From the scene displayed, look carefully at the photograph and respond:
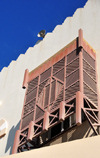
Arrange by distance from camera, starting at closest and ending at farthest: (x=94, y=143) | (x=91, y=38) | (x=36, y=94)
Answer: (x=94, y=143)
(x=36, y=94)
(x=91, y=38)

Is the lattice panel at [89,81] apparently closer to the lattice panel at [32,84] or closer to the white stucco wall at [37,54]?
the white stucco wall at [37,54]

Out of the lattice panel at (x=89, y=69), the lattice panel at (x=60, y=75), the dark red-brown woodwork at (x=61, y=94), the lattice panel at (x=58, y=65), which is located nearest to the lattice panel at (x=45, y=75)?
the dark red-brown woodwork at (x=61, y=94)

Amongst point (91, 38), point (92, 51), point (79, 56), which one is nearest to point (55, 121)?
point (79, 56)

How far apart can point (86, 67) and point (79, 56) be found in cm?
44

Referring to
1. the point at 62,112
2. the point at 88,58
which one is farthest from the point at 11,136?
the point at 88,58

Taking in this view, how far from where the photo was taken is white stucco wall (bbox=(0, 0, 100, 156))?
13.0m

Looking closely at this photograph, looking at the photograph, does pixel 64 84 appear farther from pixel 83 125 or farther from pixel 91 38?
pixel 91 38

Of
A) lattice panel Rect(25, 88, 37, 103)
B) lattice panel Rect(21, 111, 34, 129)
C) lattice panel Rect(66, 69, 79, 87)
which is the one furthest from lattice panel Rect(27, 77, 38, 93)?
lattice panel Rect(66, 69, 79, 87)

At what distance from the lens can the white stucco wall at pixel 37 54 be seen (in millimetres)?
12977

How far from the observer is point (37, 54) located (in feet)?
50.8

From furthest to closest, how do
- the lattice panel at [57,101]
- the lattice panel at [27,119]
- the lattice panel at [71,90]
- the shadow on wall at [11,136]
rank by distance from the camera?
the shadow on wall at [11,136], the lattice panel at [27,119], the lattice panel at [57,101], the lattice panel at [71,90]

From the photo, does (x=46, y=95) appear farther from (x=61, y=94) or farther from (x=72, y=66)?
(x=72, y=66)

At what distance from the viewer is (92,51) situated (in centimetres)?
1112

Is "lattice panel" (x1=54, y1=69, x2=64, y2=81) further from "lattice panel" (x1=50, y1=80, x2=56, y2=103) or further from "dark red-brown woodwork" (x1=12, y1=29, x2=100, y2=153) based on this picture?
"lattice panel" (x1=50, y1=80, x2=56, y2=103)
